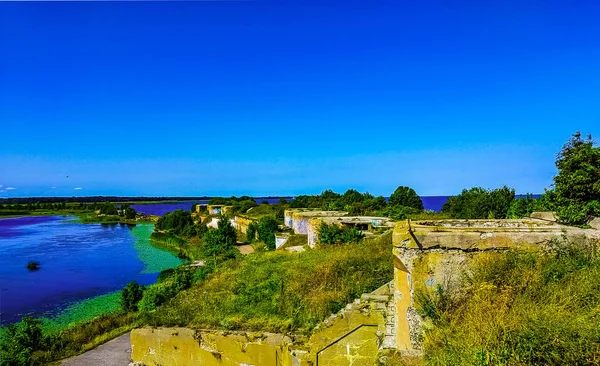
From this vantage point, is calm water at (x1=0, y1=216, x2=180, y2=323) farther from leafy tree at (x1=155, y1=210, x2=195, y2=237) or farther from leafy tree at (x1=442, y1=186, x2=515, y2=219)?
leafy tree at (x1=442, y1=186, x2=515, y2=219)

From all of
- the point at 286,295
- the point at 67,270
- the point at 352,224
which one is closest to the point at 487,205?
the point at 352,224

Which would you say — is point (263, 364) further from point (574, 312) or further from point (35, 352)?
point (35, 352)

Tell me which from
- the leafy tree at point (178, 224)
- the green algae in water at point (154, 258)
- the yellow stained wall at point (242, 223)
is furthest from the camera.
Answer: the leafy tree at point (178, 224)

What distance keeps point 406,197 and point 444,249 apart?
35.4 metres

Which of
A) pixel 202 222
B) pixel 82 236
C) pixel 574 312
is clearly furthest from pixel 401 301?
pixel 82 236

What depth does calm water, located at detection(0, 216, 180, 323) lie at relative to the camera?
23.7 metres

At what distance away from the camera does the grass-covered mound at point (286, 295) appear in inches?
378

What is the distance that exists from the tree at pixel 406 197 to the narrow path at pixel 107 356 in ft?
98.8

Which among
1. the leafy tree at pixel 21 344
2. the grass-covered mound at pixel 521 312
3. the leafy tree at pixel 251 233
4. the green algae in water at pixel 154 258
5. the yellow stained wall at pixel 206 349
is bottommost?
the green algae in water at pixel 154 258

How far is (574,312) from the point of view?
13.5 feet

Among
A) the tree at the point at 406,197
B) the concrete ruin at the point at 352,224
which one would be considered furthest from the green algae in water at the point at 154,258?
the tree at the point at 406,197

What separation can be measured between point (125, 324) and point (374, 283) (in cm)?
1126

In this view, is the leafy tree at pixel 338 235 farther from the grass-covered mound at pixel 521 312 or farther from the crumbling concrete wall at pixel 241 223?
the crumbling concrete wall at pixel 241 223

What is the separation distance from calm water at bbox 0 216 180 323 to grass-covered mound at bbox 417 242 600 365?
22608mm
